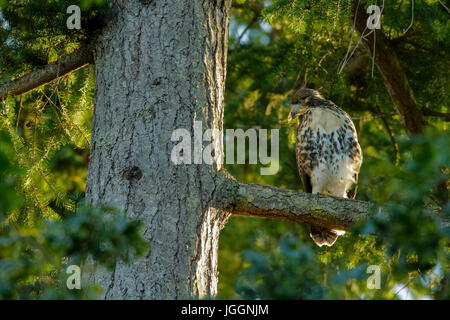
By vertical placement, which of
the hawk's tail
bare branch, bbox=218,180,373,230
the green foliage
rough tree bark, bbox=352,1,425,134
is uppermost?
rough tree bark, bbox=352,1,425,134

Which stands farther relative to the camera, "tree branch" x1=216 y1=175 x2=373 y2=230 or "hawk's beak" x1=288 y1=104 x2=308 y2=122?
"hawk's beak" x1=288 y1=104 x2=308 y2=122

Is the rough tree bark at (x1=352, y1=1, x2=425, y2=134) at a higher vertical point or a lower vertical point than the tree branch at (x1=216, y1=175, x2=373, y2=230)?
higher

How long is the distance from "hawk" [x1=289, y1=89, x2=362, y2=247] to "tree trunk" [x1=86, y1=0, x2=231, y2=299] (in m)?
1.54

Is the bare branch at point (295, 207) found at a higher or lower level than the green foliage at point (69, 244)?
higher

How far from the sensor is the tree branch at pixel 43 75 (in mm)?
3139

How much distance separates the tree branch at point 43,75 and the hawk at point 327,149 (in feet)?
6.43

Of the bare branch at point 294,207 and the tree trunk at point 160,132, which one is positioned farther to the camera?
the bare branch at point 294,207

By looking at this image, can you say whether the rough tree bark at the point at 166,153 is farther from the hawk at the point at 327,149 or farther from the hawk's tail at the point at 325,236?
the hawk at the point at 327,149

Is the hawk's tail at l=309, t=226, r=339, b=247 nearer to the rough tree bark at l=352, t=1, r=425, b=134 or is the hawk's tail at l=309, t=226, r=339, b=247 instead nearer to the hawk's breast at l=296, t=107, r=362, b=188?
the hawk's breast at l=296, t=107, r=362, b=188

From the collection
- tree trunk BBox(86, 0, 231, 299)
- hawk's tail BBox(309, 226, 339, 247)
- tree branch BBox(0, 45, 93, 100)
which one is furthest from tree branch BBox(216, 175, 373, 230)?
hawk's tail BBox(309, 226, 339, 247)

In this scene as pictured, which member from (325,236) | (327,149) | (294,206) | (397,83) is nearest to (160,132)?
(294,206)

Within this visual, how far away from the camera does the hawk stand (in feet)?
14.4

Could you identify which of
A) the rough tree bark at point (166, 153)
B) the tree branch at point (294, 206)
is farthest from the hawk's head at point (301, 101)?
the tree branch at point (294, 206)
